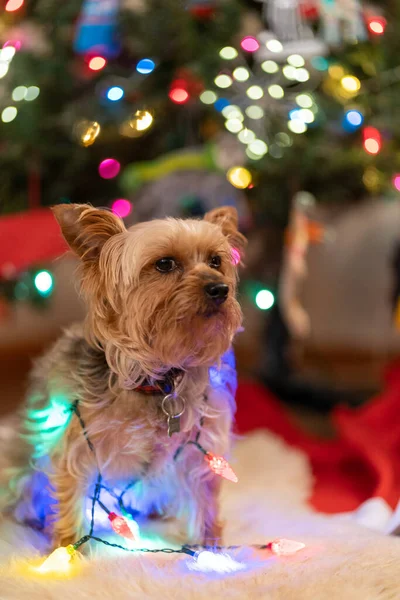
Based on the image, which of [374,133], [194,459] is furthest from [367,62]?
[194,459]

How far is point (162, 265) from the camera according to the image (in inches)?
40.4

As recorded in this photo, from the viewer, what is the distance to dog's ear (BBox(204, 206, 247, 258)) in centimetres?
116

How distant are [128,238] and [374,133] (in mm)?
1069

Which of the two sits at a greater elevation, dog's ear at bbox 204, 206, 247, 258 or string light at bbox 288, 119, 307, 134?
string light at bbox 288, 119, 307, 134

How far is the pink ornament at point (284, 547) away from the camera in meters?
1.13

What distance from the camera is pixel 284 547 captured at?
3.72 feet

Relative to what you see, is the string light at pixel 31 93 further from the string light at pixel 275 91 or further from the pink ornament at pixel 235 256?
the pink ornament at pixel 235 256

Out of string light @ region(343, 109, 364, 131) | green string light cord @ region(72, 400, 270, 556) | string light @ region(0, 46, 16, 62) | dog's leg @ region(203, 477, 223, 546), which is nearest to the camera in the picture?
green string light cord @ region(72, 400, 270, 556)

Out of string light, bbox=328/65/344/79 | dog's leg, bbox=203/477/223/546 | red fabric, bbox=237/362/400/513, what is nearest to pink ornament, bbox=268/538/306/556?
dog's leg, bbox=203/477/223/546

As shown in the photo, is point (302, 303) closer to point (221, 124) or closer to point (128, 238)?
point (221, 124)

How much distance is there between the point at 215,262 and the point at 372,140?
2.93ft

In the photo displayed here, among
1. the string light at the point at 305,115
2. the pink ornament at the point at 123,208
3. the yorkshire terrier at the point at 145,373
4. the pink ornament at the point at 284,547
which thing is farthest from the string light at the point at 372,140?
the pink ornament at the point at 284,547

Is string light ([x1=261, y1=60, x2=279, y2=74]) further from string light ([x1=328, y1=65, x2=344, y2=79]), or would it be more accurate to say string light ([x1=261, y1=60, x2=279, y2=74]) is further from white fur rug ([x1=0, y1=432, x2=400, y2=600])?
white fur rug ([x1=0, y1=432, x2=400, y2=600])

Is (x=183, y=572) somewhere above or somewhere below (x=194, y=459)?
below
